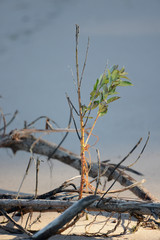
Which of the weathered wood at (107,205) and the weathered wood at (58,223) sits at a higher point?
the weathered wood at (107,205)

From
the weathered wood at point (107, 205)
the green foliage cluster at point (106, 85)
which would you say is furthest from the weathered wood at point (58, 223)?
the green foliage cluster at point (106, 85)

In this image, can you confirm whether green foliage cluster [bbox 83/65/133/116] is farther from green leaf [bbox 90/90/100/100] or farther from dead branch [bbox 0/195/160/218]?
dead branch [bbox 0/195/160/218]

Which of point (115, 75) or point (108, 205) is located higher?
point (115, 75)

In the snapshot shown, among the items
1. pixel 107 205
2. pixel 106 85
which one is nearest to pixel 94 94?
pixel 106 85

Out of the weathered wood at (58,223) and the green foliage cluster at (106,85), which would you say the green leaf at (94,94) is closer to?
the green foliage cluster at (106,85)

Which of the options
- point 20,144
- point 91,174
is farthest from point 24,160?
point 91,174

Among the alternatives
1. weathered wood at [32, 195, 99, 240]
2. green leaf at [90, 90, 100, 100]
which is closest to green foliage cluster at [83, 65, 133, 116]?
green leaf at [90, 90, 100, 100]

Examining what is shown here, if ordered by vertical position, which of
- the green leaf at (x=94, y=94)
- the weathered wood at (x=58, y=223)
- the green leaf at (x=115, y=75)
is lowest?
the weathered wood at (x=58, y=223)

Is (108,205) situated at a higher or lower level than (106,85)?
lower

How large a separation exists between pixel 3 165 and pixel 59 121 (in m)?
0.95

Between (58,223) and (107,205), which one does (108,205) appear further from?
(58,223)

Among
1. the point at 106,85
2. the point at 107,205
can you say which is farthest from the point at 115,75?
the point at 107,205

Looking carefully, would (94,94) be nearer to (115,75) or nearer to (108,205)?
(115,75)

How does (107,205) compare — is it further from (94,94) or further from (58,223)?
(94,94)
